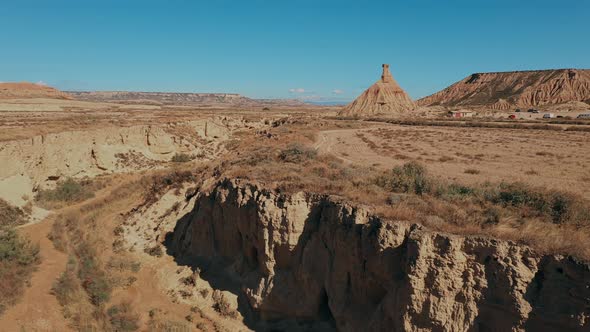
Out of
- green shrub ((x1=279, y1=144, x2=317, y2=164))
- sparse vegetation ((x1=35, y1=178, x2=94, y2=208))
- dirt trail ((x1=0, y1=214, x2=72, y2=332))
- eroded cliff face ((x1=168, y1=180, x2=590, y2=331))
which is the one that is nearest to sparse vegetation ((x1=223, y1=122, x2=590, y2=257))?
eroded cliff face ((x1=168, y1=180, x2=590, y2=331))

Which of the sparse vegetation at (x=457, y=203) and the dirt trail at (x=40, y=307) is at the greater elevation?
the sparse vegetation at (x=457, y=203)

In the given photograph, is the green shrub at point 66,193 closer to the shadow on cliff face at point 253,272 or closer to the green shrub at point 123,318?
the shadow on cliff face at point 253,272

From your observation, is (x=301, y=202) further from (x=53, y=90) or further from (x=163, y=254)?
(x=53, y=90)

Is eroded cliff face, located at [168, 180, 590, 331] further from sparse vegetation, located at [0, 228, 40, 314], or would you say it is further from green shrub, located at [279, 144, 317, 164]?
sparse vegetation, located at [0, 228, 40, 314]

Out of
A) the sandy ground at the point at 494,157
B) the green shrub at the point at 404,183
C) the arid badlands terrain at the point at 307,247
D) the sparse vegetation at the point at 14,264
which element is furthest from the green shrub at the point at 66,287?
the sandy ground at the point at 494,157

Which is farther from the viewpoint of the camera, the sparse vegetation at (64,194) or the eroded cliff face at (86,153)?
the eroded cliff face at (86,153)

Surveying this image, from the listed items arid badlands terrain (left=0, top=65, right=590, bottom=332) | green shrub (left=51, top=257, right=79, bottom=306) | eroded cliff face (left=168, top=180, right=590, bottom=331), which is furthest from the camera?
green shrub (left=51, top=257, right=79, bottom=306)

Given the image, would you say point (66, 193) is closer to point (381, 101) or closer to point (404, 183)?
point (404, 183)
